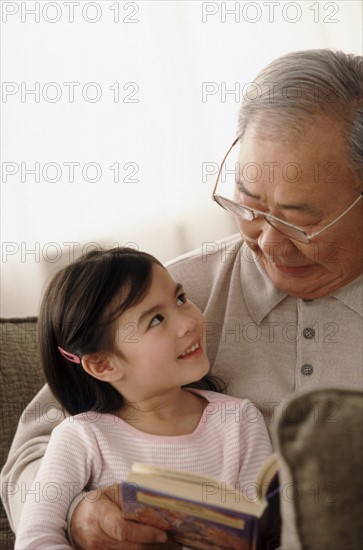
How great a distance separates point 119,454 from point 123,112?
60.4 inches

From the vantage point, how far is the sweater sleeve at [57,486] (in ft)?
5.29

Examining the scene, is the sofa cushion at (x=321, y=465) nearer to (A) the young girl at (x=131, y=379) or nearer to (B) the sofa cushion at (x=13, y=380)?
(A) the young girl at (x=131, y=379)

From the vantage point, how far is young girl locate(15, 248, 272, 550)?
1.75 metres

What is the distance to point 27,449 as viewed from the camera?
6.33 feet

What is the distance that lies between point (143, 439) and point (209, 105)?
171 centimetres

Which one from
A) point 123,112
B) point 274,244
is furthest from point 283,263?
point 123,112

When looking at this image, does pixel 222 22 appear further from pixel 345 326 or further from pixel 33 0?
pixel 345 326

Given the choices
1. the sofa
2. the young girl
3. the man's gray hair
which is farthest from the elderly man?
the sofa

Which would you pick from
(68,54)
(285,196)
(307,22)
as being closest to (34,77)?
(68,54)

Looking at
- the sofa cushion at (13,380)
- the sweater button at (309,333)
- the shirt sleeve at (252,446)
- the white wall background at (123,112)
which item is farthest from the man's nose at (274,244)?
the white wall background at (123,112)

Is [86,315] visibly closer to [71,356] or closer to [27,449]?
[71,356]

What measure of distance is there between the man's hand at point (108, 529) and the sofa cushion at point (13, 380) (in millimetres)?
515

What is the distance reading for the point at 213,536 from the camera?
4.65ft

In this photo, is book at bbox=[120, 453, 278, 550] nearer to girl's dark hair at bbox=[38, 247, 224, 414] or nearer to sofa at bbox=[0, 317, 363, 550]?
sofa at bbox=[0, 317, 363, 550]
